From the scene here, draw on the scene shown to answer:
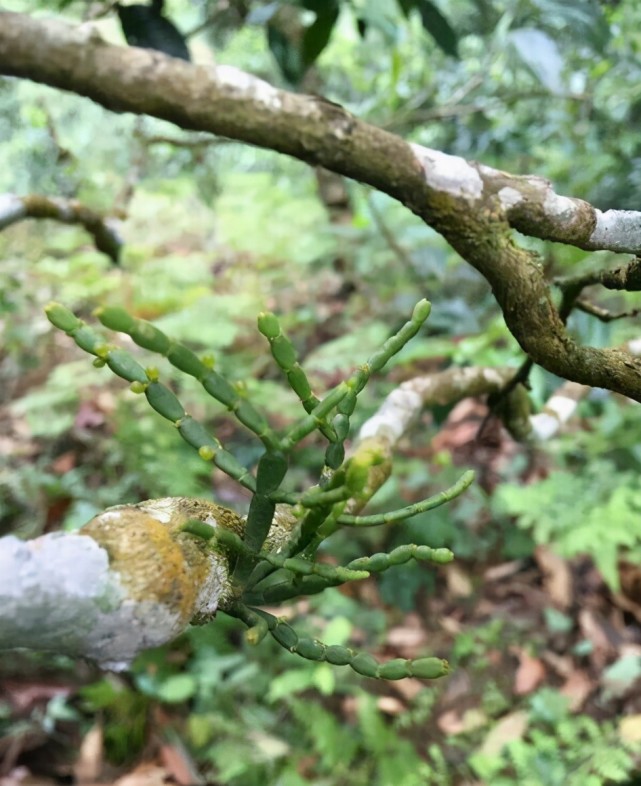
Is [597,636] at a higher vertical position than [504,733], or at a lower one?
higher

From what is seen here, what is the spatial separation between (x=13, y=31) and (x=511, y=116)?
2.45 meters

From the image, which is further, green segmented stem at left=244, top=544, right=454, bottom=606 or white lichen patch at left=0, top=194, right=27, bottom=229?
white lichen patch at left=0, top=194, right=27, bottom=229

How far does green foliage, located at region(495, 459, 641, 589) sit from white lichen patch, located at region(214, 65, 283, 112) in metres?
1.52

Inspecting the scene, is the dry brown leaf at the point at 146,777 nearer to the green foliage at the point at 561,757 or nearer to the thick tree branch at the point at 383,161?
the green foliage at the point at 561,757

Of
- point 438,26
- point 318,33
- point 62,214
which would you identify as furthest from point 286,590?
point 438,26

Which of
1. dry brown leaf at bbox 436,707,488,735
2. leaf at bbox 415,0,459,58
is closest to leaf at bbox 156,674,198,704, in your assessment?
dry brown leaf at bbox 436,707,488,735

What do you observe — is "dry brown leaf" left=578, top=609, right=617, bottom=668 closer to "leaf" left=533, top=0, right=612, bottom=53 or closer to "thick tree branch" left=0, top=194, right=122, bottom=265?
"leaf" left=533, top=0, right=612, bottom=53

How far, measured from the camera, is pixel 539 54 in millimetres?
1495

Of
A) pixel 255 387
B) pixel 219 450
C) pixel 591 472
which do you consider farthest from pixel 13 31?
pixel 591 472

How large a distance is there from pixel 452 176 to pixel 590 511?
1574mm

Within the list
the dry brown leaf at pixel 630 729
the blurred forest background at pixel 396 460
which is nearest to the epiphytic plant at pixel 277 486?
the blurred forest background at pixel 396 460

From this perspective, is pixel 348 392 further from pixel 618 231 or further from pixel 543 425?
pixel 543 425

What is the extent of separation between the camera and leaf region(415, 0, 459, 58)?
1464 millimetres

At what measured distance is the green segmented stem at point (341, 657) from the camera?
47 centimetres
